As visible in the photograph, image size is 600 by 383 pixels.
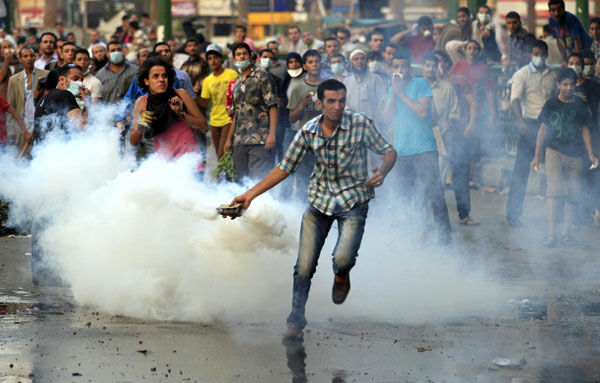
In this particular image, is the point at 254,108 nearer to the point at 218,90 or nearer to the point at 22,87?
the point at 218,90

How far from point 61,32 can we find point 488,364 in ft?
75.9

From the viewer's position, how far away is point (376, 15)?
4678 centimetres

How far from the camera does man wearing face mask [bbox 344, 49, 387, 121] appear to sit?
12.3 m

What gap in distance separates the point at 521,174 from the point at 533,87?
962 mm

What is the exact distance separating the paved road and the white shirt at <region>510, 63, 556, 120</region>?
3.13 m

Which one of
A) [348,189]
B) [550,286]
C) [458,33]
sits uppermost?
[458,33]

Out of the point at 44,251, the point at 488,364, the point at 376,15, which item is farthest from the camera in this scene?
the point at 376,15

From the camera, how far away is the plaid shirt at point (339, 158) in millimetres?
6934

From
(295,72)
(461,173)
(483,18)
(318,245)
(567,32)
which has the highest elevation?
(483,18)

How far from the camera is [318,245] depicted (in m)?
7.08

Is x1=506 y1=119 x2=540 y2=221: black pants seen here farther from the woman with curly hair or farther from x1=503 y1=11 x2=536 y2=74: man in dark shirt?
the woman with curly hair

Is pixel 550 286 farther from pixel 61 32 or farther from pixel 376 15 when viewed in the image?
pixel 376 15

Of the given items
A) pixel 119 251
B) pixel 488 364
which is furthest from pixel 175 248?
Answer: pixel 488 364

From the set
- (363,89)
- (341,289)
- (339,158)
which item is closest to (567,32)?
(363,89)
